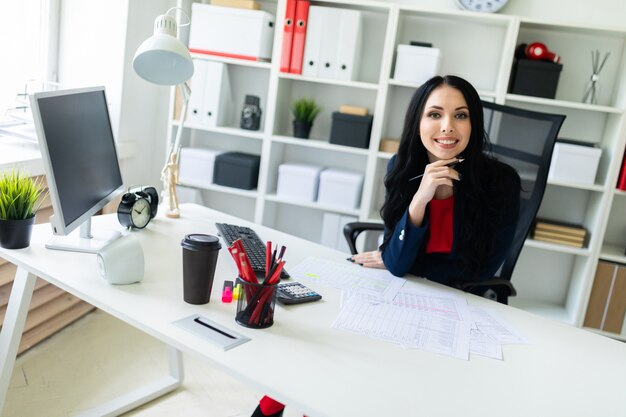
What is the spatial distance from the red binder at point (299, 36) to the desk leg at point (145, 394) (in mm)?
1582

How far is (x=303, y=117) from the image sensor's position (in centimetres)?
316

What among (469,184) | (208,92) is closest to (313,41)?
(208,92)

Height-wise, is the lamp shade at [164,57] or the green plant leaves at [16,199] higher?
the lamp shade at [164,57]

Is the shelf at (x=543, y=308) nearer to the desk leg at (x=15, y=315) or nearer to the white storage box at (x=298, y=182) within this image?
the white storage box at (x=298, y=182)

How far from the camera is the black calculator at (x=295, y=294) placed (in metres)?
1.40

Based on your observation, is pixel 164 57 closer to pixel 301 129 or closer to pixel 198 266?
pixel 198 266

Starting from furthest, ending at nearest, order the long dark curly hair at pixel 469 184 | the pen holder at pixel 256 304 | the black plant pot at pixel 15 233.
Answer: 1. the long dark curly hair at pixel 469 184
2. the black plant pot at pixel 15 233
3. the pen holder at pixel 256 304

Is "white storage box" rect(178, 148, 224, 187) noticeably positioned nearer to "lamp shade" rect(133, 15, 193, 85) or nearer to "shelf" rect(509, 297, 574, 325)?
"lamp shade" rect(133, 15, 193, 85)

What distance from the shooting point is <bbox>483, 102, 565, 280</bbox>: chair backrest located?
6.66ft

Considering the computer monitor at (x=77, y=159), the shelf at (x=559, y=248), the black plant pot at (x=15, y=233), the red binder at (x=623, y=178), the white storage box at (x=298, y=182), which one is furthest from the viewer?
the white storage box at (x=298, y=182)

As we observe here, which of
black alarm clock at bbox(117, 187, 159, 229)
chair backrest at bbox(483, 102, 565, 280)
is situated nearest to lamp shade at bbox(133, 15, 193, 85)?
black alarm clock at bbox(117, 187, 159, 229)

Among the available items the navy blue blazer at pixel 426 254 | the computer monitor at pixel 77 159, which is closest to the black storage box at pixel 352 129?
the navy blue blazer at pixel 426 254

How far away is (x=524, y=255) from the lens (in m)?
3.26

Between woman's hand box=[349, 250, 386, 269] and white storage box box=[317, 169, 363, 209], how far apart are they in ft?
4.22
